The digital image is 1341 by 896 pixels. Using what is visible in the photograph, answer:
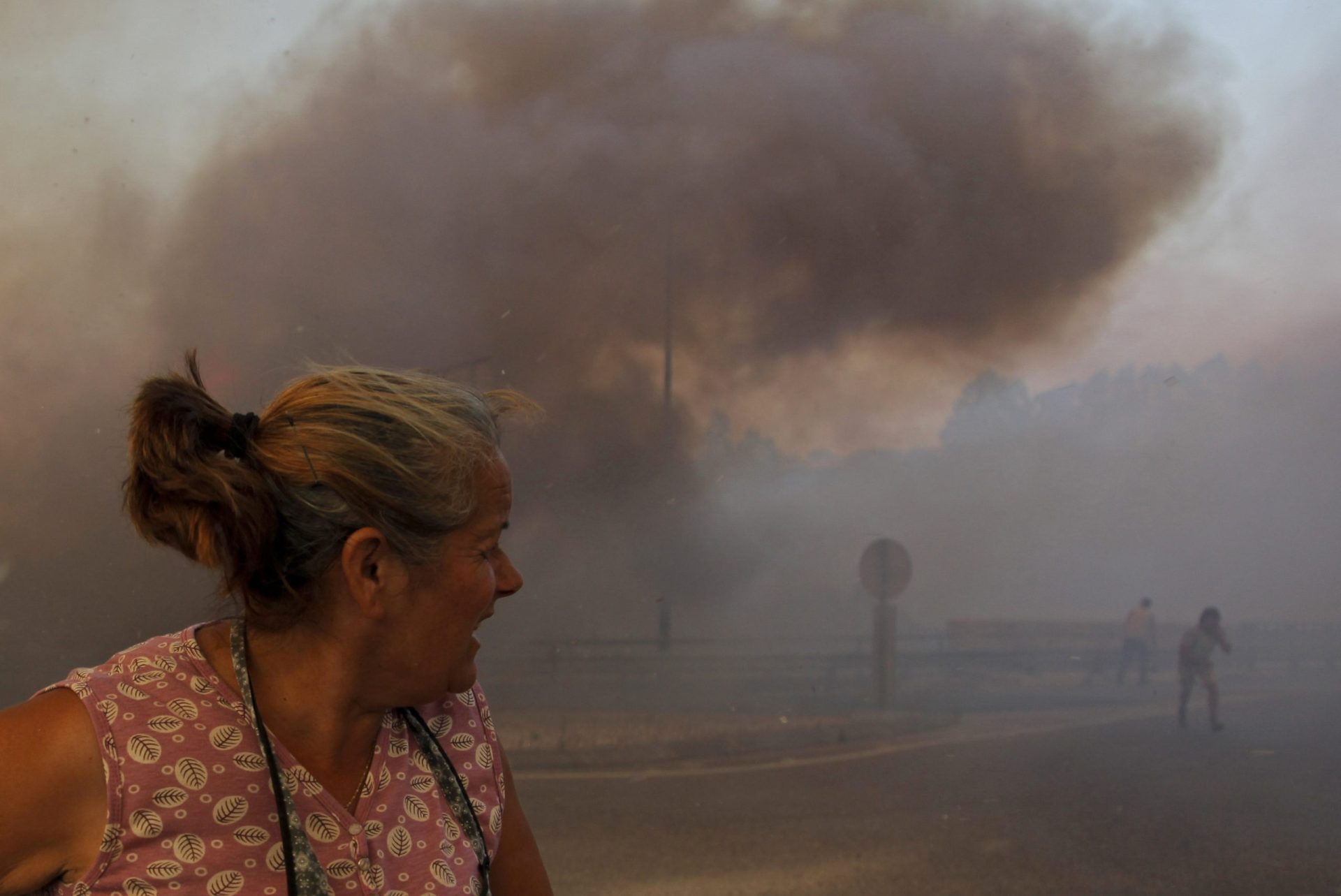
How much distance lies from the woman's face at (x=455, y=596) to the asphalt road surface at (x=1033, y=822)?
2.40 m

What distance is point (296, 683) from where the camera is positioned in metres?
1.35

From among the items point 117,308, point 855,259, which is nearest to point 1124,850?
point 855,259

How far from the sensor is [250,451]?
1.27m

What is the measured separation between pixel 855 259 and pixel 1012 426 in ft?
2.38

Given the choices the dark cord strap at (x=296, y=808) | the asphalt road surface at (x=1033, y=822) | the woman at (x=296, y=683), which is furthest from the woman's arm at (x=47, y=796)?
the asphalt road surface at (x=1033, y=822)

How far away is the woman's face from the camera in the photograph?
4.47 feet

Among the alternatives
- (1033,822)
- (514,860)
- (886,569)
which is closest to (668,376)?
(886,569)

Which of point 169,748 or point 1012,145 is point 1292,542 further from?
point 169,748

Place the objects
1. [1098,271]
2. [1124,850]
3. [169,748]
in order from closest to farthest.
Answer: [169,748] → [1124,850] → [1098,271]

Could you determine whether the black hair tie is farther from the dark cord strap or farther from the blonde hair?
the dark cord strap

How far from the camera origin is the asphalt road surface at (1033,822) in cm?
332

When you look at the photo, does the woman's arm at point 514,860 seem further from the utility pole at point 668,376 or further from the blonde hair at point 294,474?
the utility pole at point 668,376

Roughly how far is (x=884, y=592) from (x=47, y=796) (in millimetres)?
2900

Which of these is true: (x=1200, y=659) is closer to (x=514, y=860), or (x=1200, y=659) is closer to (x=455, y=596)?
(x=514, y=860)
